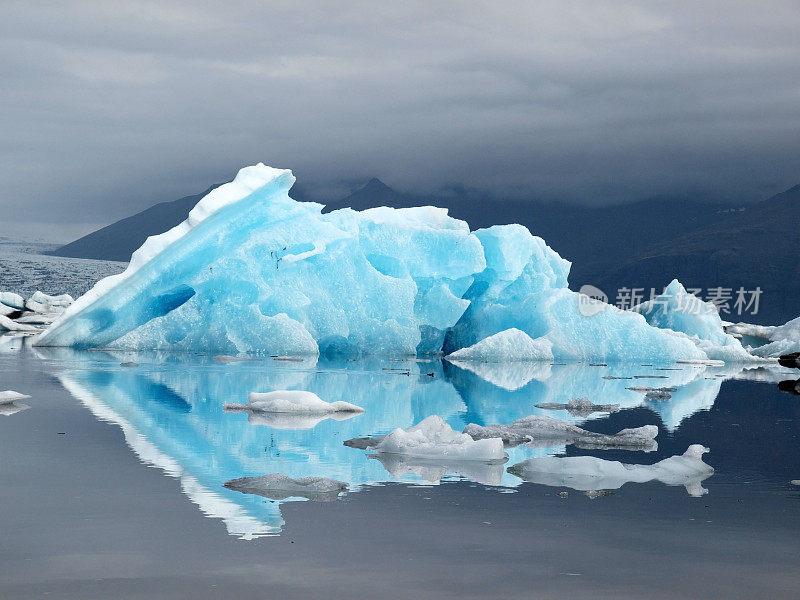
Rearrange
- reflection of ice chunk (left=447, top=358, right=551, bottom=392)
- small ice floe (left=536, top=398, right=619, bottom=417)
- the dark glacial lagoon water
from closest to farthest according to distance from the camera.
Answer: the dark glacial lagoon water, small ice floe (left=536, top=398, right=619, bottom=417), reflection of ice chunk (left=447, top=358, right=551, bottom=392)

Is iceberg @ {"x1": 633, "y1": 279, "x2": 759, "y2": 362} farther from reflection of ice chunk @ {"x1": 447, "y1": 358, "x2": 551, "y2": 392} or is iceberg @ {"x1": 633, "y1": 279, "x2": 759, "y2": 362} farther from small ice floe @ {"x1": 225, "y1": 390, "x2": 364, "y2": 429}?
small ice floe @ {"x1": 225, "y1": 390, "x2": 364, "y2": 429}

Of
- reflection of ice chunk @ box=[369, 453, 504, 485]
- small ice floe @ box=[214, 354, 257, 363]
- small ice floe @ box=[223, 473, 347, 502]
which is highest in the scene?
small ice floe @ box=[223, 473, 347, 502]

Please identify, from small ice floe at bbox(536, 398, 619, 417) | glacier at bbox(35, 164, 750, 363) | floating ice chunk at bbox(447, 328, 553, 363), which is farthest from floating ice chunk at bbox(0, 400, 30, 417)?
floating ice chunk at bbox(447, 328, 553, 363)

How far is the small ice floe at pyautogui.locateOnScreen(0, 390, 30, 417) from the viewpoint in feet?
32.4

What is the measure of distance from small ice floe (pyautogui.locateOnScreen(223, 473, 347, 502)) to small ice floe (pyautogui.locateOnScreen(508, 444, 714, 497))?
4.59ft

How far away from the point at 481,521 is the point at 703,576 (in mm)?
1296

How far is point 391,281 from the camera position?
72.5 ft

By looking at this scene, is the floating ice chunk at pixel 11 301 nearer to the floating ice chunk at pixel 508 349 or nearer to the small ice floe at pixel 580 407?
the floating ice chunk at pixel 508 349

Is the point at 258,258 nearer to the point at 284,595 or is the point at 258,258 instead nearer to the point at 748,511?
the point at 748,511

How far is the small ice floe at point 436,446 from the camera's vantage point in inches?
288

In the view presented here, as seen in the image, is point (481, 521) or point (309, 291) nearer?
point (481, 521)

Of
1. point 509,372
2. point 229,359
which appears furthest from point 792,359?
point 229,359

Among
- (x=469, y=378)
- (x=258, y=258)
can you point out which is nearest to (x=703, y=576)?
(x=469, y=378)

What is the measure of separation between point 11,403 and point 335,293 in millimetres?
11951
